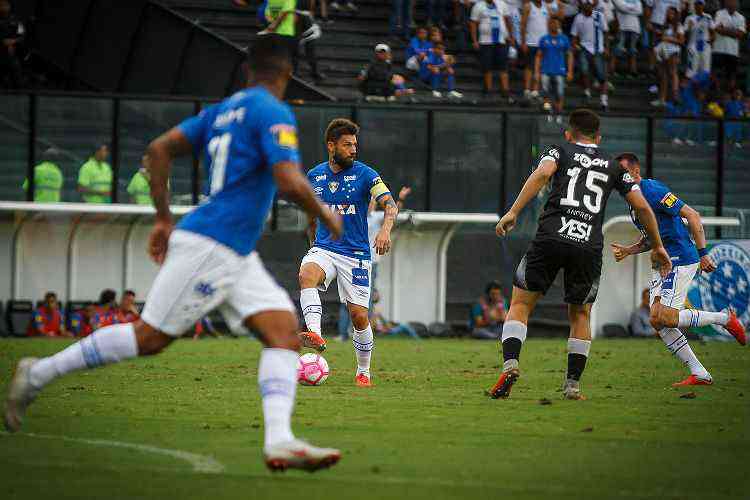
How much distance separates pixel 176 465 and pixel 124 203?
18927 mm

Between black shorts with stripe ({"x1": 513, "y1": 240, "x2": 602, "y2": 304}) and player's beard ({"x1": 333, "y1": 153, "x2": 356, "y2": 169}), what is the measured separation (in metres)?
2.65

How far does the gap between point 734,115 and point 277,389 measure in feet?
83.9

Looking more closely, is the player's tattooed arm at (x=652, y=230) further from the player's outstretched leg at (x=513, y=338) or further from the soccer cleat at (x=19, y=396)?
the soccer cleat at (x=19, y=396)

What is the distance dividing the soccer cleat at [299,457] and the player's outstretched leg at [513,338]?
16.1 ft

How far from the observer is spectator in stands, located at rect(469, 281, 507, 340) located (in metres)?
26.3

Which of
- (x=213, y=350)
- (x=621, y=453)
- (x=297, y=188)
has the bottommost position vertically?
(x=213, y=350)

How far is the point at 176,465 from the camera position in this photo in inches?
288

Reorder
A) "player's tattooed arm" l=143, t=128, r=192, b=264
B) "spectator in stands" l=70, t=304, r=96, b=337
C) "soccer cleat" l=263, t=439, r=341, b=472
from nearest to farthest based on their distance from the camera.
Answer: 1. "soccer cleat" l=263, t=439, r=341, b=472
2. "player's tattooed arm" l=143, t=128, r=192, b=264
3. "spectator in stands" l=70, t=304, r=96, b=337

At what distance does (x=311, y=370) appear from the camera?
12.8 m

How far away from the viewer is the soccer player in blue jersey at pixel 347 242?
1320 cm

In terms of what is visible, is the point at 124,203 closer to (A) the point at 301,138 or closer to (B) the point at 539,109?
(A) the point at 301,138

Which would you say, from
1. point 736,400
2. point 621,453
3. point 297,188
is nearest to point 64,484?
point 297,188

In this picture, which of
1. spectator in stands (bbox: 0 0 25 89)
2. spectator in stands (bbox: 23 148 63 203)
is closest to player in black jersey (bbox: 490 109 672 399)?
spectator in stands (bbox: 23 148 63 203)

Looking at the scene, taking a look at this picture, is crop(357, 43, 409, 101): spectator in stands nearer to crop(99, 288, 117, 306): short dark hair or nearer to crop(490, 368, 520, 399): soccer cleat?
crop(99, 288, 117, 306): short dark hair
